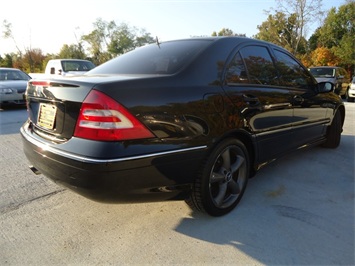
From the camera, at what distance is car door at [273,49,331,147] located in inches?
132

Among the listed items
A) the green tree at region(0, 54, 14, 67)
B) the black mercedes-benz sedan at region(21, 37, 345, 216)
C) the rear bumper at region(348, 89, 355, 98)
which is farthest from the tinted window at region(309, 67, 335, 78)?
the green tree at region(0, 54, 14, 67)

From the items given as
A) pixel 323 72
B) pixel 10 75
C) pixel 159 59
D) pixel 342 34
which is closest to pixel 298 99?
pixel 159 59

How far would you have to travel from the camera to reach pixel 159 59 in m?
2.65

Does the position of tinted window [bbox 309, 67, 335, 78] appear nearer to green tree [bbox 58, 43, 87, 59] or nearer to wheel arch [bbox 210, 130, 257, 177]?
wheel arch [bbox 210, 130, 257, 177]

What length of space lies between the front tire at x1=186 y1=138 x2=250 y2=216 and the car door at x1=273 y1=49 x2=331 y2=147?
3.55 ft

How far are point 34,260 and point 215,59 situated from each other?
6.70 ft

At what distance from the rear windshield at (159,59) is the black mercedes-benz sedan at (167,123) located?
0.04 ft

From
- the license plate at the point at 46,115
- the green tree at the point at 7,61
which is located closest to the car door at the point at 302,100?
the license plate at the point at 46,115

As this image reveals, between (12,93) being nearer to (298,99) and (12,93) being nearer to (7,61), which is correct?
(298,99)

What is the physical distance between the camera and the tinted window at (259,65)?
281 cm

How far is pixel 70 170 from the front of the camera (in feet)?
6.36

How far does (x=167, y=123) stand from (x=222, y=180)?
866 millimetres

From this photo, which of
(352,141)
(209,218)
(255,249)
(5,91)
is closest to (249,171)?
(209,218)

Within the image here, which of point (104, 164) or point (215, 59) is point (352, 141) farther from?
point (104, 164)
